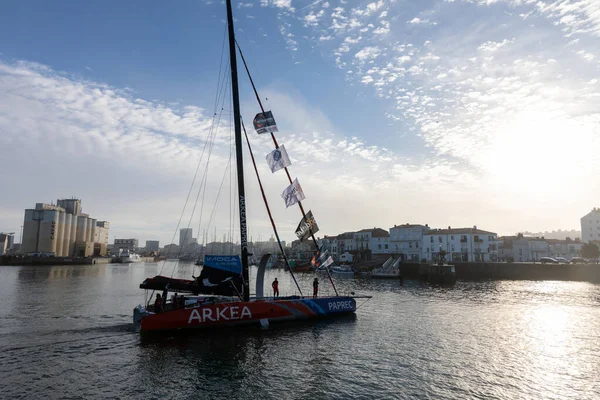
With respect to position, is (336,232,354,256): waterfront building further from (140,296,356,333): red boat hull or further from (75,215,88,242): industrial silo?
(75,215,88,242): industrial silo

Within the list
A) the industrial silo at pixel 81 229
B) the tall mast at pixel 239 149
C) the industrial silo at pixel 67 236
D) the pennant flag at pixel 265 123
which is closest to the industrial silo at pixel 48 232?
the industrial silo at pixel 67 236

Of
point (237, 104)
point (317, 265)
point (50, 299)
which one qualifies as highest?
point (237, 104)

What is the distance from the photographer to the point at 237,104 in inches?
994

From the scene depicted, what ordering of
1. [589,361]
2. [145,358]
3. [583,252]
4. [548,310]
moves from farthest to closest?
[583,252] < [548,310] < [589,361] < [145,358]

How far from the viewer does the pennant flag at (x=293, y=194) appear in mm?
26406

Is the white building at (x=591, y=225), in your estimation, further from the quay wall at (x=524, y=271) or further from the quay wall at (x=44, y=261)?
the quay wall at (x=44, y=261)

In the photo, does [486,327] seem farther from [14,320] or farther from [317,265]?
[14,320]

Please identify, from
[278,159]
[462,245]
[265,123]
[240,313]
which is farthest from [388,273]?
[265,123]

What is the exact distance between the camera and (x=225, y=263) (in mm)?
23750

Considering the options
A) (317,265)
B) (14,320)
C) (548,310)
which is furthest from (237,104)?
(548,310)

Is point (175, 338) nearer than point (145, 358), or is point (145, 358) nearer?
point (145, 358)

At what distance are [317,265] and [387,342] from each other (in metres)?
7.68

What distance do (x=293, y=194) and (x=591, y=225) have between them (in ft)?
558

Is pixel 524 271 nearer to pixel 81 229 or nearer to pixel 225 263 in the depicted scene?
pixel 225 263
